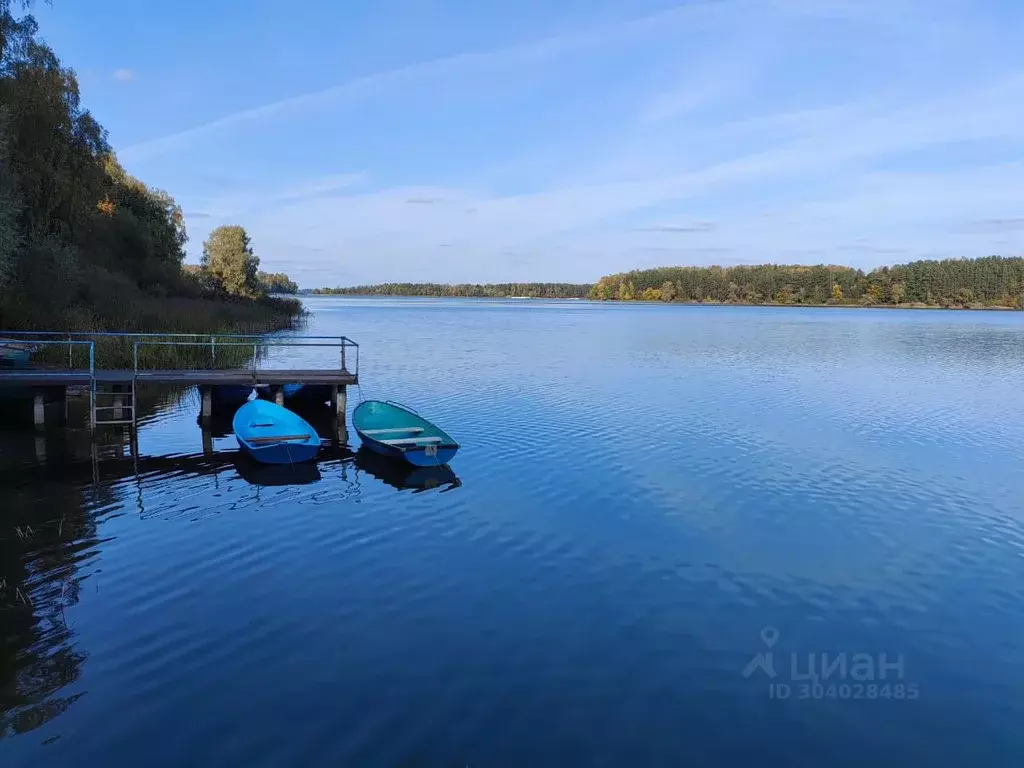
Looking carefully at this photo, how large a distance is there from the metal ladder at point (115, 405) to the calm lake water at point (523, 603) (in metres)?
0.88

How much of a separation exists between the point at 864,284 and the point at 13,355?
173 meters

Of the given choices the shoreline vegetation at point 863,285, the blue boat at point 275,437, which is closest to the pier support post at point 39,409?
the blue boat at point 275,437

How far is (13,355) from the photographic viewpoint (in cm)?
2286

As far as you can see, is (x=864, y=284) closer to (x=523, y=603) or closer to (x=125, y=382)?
(x=125, y=382)

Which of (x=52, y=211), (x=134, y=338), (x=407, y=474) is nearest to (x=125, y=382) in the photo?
(x=134, y=338)

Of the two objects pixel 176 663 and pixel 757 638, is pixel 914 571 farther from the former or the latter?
pixel 176 663

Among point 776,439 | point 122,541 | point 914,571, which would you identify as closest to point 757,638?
point 914,571

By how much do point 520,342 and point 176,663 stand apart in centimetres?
4853

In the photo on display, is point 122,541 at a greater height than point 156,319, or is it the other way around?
point 156,319

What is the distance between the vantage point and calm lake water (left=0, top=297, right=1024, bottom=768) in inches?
273

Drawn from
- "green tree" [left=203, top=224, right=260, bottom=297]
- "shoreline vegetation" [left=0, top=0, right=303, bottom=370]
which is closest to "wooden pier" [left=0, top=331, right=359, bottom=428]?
"shoreline vegetation" [left=0, top=0, right=303, bottom=370]

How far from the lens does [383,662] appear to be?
8.14 metres

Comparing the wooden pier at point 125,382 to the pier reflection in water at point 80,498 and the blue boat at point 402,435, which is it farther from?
the blue boat at point 402,435

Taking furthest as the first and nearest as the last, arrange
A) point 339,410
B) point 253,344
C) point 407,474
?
1. point 253,344
2. point 339,410
3. point 407,474
